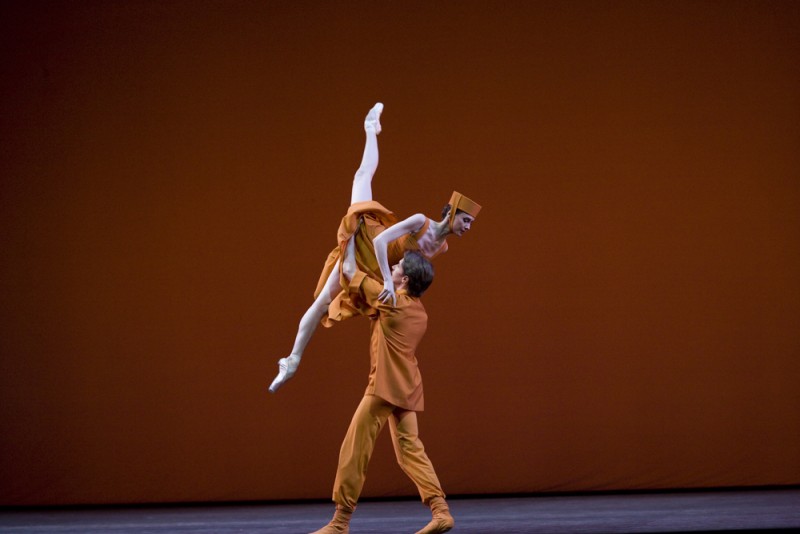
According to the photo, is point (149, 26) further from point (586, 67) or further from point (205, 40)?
point (586, 67)

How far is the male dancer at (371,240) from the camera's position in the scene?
4.04 m

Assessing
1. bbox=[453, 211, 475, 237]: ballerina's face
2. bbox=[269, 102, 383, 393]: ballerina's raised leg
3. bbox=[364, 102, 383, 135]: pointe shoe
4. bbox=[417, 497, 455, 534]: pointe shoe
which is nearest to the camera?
bbox=[417, 497, 455, 534]: pointe shoe

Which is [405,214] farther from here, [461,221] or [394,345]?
[394,345]

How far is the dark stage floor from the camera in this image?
4.41 meters

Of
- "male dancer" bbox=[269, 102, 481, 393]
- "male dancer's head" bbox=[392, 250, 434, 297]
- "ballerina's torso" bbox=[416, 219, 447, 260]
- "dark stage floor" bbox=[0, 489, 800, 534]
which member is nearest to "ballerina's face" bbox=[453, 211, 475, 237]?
"male dancer" bbox=[269, 102, 481, 393]

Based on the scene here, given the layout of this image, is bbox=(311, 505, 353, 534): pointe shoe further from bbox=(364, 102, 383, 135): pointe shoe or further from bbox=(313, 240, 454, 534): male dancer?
bbox=(364, 102, 383, 135): pointe shoe

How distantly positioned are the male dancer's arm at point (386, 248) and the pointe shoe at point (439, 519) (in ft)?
2.69

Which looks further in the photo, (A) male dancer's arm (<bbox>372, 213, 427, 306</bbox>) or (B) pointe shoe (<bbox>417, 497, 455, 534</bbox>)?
(A) male dancer's arm (<bbox>372, 213, 427, 306</bbox>)

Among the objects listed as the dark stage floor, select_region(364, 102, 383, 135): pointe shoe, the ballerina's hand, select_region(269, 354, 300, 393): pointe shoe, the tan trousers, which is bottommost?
the dark stage floor

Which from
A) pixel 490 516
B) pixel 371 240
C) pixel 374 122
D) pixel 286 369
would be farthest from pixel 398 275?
pixel 490 516

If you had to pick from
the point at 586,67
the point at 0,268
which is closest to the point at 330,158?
the point at 586,67

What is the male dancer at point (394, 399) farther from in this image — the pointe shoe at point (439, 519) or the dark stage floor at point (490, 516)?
the dark stage floor at point (490, 516)

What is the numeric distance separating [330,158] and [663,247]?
2.07 metres

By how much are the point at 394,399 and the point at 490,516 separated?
1351mm
